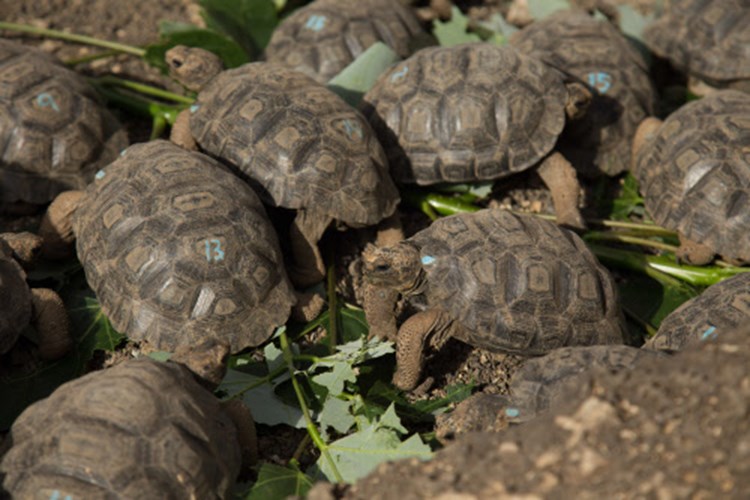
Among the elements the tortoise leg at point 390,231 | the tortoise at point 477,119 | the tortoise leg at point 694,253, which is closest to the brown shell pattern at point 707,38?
the tortoise at point 477,119

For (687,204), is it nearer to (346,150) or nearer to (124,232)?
(346,150)

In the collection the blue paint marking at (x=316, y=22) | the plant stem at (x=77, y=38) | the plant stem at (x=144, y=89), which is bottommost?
the plant stem at (x=144, y=89)

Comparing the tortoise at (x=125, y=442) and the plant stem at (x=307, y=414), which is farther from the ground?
the tortoise at (x=125, y=442)

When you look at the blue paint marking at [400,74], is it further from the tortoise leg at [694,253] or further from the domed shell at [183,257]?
the tortoise leg at [694,253]

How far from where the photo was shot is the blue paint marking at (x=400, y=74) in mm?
5566

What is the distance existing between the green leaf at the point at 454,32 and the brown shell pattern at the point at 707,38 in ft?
4.88

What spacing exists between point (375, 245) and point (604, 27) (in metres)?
2.57

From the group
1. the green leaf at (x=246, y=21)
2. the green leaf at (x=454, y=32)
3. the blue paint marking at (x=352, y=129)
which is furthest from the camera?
the green leaf at (x=454, y=32)

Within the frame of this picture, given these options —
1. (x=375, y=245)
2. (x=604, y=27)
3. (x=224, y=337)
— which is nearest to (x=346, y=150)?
(x=375, y=245)

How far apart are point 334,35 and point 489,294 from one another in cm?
274

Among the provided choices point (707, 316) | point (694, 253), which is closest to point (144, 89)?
point (694, 253)

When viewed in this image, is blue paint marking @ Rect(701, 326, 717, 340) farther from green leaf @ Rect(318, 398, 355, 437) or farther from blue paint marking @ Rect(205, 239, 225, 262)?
blue paint marking @ Rect(205, 239, 225, 262)

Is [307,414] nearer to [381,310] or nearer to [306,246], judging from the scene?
[381,310]

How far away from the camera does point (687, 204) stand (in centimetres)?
526
